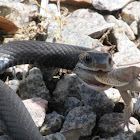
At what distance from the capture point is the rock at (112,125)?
4.28m

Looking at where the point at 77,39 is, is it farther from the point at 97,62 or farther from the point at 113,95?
the point at 97,62

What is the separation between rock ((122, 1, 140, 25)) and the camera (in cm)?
769

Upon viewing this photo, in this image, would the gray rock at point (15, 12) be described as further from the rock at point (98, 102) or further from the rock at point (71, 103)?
the rock at point (98, 102)

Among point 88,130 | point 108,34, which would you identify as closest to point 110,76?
point 88,130

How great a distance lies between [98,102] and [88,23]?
10.2 feet

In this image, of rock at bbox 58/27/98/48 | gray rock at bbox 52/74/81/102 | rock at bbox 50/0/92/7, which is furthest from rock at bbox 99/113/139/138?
rock at bbox 50/0/92/7

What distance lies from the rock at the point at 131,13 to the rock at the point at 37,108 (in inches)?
156

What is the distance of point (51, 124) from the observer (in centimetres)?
425

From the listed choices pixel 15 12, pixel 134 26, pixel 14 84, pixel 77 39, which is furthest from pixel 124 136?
pixel 15 12

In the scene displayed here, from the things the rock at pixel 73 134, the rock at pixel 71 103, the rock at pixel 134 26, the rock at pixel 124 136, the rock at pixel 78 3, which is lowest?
the rock at pixel 73 134

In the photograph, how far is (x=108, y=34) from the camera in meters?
7.21

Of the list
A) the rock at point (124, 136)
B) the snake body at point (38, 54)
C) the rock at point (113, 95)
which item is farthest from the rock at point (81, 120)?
the snake body at point (38, 54)

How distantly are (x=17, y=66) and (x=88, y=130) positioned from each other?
2.47m

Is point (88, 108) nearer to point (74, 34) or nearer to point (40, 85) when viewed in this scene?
point (40, 85)
